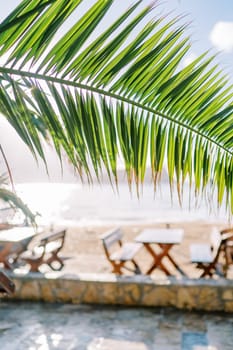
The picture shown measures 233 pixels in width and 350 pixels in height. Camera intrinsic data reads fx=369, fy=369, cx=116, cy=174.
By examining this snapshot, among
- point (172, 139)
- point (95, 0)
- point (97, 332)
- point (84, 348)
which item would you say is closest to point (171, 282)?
point (97, 332)

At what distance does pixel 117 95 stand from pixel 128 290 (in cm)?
490

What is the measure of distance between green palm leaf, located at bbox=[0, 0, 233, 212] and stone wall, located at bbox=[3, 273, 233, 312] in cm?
448

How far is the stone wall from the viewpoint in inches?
202

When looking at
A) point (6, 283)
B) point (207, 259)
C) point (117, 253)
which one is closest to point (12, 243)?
point (117, 253)

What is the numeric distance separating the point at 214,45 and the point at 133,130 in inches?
10.6

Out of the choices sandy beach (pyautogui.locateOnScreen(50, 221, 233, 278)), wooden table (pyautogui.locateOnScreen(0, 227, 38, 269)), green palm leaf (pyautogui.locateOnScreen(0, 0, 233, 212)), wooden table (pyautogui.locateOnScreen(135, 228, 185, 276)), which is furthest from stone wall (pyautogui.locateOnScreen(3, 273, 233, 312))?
green palm leaf (pyautogui.locateOnScreen(0, 0, 233, 212))

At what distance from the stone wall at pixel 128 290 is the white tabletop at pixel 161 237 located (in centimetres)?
92

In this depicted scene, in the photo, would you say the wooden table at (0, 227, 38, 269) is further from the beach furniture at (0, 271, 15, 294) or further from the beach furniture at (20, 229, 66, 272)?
the beach furniture at (0, 271, 15, 294)

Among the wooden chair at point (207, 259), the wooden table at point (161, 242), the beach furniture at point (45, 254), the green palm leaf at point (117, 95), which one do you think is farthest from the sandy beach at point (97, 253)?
the green palm leaf at point (117, 95)

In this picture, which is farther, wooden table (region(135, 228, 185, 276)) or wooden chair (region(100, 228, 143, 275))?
wooden table (region(135, 228, 185, 276))

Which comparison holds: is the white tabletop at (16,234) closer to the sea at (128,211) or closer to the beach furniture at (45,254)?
the beach furniture at (45,254)

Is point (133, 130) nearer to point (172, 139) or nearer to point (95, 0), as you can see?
point (172, 139)

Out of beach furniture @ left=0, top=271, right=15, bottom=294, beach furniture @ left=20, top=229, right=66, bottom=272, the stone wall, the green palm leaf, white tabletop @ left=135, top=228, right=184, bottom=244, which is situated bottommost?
the stone wall

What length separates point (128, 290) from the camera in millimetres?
5406
